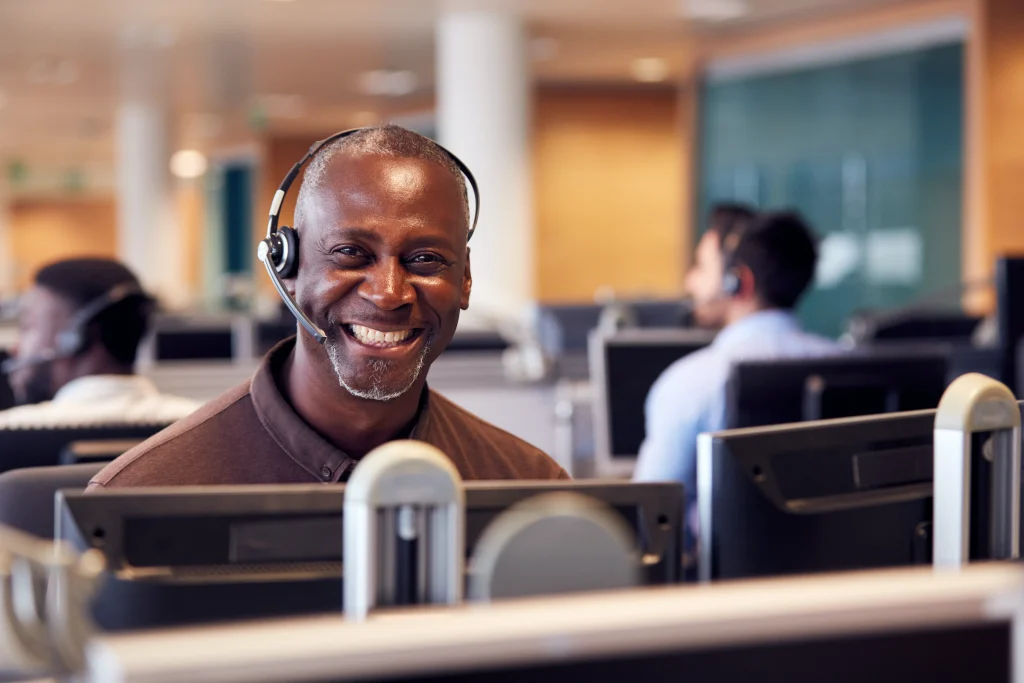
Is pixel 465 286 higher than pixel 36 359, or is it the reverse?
pixel 465 286

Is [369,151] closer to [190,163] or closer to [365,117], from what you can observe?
[365,117]

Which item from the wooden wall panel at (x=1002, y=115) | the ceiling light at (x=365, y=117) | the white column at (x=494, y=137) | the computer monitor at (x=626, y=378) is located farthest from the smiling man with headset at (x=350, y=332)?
the ceiling light at (x=365, y=117)

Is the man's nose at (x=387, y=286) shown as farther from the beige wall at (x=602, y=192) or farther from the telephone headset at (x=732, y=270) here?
the beige wall at (x=602, y=192)

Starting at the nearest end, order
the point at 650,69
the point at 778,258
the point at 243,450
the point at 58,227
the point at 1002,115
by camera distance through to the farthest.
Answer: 1. the point at 243,450
2. the point at 778,258
3. the point at 1002,115
4. the point at 650,69
5. the point at 58,227

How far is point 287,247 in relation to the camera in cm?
151

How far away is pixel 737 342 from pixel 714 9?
6.22 meters

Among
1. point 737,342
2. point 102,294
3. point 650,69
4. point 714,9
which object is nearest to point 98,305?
point 102,294

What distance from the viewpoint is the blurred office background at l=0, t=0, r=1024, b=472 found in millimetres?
7379

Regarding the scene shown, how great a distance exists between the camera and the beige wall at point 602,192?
12172mm

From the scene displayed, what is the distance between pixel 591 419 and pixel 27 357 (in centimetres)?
248

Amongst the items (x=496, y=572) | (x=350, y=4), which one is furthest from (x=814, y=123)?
(x=496, y=572)

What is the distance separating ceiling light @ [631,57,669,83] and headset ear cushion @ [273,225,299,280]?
9.77 meters

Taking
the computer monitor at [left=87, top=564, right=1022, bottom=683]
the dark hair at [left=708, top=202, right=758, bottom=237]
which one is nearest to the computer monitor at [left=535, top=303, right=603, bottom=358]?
the dark hair at [left=708, top=202, right=758, bottom=237]

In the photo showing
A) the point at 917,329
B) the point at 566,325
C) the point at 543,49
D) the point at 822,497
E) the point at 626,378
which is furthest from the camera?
the point at 543,49
